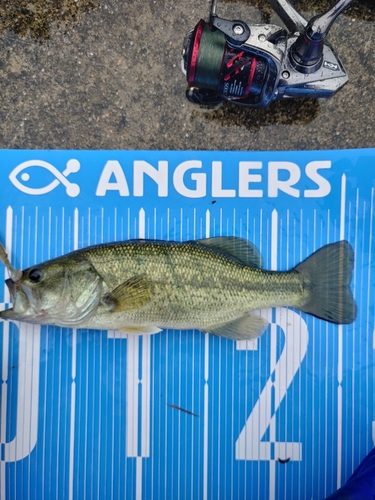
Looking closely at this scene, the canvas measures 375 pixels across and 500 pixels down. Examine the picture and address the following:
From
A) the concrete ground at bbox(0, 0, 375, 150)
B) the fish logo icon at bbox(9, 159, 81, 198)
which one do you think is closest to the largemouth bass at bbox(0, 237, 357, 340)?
the fish logo icon at bbox(9, 159, 81, 198)

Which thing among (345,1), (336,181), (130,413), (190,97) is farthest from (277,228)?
(130,413)

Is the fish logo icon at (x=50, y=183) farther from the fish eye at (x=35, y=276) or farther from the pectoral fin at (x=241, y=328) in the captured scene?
the pectoral fin at (x=241, y=328)

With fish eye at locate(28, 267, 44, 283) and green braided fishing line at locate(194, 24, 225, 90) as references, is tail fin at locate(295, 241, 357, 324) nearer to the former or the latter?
green braided fishing line at locate(194, 24, 225, 90)

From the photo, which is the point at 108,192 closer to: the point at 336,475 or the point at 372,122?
the point at 372,122

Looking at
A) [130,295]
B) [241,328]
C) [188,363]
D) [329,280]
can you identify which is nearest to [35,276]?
[130,295]

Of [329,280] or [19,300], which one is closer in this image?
[19,300]

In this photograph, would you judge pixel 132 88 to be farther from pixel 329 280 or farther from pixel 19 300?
pixel 329 280
